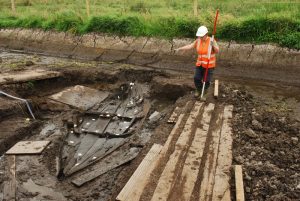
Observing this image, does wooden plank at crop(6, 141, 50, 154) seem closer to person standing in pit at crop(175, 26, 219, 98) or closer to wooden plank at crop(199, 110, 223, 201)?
A: wooden plank at crop(199, 110, 223, 201)

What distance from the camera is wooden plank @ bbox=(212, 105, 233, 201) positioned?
4.61 meters

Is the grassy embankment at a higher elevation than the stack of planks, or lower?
higher

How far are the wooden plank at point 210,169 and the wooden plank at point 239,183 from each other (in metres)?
0.33

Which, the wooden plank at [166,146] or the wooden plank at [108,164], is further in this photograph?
the wooden plank at [108,164]

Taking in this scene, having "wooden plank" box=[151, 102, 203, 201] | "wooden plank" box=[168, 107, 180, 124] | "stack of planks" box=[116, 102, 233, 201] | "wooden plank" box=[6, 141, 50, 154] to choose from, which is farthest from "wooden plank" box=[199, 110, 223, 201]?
"wooden plank" box=[6, 141, 50, 154]

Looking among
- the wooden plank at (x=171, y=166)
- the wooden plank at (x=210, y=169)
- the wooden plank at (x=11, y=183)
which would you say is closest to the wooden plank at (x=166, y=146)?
the wooden plank at (x=171, y=166)

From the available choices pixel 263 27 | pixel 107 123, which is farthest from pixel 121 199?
pixel 263 27

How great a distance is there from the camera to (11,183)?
5469mm

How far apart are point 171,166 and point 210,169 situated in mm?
587

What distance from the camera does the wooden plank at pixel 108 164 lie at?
5.70m

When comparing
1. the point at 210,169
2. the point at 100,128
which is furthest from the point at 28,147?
the point at 210,169

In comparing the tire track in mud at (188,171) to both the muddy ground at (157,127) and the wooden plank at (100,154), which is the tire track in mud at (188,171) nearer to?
the muddy ground at (157,127)

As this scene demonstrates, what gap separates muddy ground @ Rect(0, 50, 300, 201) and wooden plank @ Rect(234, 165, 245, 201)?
0.16m

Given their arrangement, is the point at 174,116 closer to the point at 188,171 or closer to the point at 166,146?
the point at 166,146
